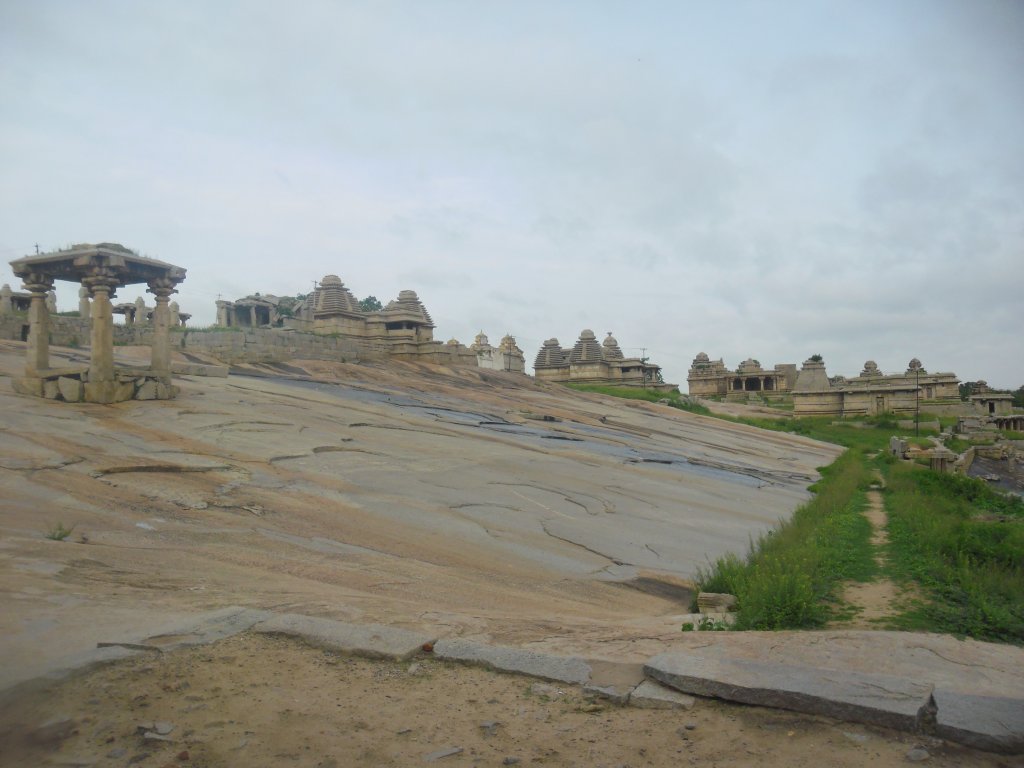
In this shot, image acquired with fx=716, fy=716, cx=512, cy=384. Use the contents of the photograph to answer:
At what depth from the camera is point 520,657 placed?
477cm

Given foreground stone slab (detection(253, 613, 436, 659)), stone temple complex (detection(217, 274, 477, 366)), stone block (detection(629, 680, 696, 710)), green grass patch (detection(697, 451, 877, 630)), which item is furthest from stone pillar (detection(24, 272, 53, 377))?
stone temple complex (detection(217, 274, 477, 366))

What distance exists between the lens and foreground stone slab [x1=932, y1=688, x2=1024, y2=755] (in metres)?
3.50

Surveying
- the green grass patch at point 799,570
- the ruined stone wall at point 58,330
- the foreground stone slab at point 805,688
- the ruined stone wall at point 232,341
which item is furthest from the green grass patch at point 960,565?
the ruined stone wall at point 58,330

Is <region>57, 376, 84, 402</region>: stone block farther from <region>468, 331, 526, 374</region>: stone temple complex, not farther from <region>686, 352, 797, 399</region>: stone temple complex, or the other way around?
<region>686, 352, 797, 399</region>: stone temple complex

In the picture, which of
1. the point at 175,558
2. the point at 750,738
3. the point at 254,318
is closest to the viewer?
the point at 750,738

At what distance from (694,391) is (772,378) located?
586cm

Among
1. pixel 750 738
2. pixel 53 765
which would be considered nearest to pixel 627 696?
pixel 750 738

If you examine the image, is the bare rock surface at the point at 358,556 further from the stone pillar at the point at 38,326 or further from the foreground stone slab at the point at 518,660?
the stone pillar at the point at 38,326

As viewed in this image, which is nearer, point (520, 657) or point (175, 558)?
point (520, 657)

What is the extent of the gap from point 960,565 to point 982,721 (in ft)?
14.9

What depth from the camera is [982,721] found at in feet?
11.9

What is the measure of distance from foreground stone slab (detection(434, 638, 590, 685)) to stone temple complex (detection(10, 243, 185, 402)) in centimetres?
1154

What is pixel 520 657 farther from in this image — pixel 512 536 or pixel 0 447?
pixel 0 447

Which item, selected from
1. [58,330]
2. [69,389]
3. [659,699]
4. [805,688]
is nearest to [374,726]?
[659,699]
